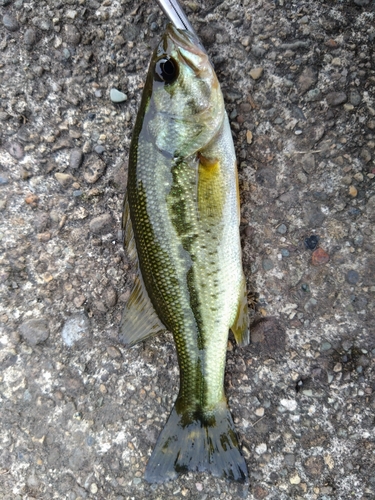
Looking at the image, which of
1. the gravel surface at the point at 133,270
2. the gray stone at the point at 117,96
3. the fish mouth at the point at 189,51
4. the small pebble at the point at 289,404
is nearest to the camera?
the fish mouth at the point at 189,51

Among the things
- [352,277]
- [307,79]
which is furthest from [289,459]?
[307,79]

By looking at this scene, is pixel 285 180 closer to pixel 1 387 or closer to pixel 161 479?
pixel 161 479

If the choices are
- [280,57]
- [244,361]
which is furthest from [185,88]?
[244,361]

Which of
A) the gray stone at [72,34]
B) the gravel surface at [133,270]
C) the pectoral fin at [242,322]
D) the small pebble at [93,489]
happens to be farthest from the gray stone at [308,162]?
the small pebble at [93,489]

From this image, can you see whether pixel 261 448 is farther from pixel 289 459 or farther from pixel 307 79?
pixel 307 79

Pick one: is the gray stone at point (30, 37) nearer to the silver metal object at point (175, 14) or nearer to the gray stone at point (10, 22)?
the gray stone at point (10, 22)
